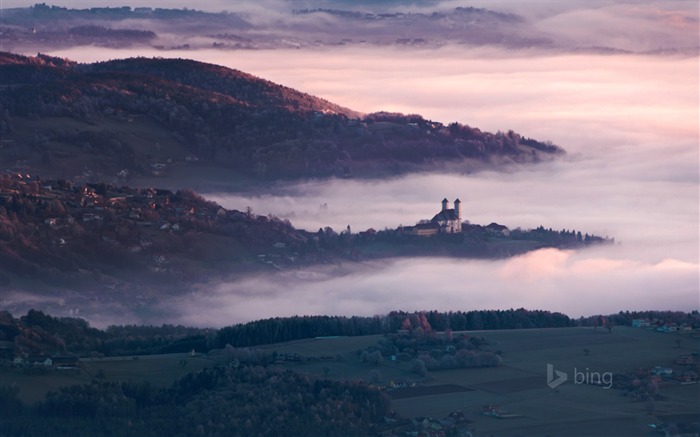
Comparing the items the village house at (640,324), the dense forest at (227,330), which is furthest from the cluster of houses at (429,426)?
the village house at (640,324)

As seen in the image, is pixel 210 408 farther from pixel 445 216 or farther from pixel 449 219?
pixel 445 216

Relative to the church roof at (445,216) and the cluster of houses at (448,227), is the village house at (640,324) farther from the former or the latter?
the church roof at (445,216)

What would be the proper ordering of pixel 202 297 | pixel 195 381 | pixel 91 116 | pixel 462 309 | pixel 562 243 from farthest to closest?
pixel 91 116 < pixel 562 243 < pixel 202 297 < pixel 462 309 < pixel 195 381

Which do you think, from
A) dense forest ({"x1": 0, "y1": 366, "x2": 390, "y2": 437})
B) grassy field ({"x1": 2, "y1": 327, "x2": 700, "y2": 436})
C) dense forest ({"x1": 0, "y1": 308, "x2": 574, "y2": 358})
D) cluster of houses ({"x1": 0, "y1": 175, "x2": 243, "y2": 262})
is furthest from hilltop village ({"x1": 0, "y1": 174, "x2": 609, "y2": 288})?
dense forest ({"x1": 0, "y1": 366, "x2": 390, "y2": 437})

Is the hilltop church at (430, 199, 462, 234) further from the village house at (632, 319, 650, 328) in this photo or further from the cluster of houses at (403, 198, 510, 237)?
the village house at (632, 319, 650, 328)

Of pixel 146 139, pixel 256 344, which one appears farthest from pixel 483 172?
pixel 256 344

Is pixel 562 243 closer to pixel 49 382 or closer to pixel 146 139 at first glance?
pixel 146 139

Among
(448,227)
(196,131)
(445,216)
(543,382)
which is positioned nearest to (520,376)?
(543,382)

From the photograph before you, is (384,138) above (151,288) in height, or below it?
above
